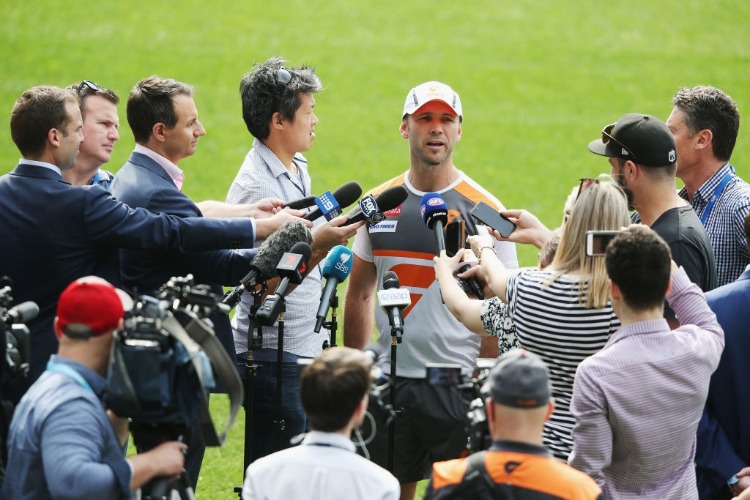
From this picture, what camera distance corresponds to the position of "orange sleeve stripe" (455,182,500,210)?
21.7ft

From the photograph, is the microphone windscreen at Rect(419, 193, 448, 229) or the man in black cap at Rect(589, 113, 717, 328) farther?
the microphone windscreen at Rect(419, 193, 448, 229)

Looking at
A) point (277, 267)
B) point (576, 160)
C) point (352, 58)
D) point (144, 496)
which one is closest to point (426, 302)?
point (277, 267)

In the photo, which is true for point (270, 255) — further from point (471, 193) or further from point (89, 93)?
point (89, 93)

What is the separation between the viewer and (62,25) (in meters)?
27.3

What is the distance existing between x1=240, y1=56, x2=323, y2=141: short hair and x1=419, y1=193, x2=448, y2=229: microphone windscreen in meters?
1.14

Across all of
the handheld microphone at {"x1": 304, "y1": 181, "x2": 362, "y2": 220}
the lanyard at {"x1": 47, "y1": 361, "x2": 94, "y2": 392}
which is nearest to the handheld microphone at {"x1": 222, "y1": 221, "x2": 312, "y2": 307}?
the handheld microphone at {"x1": 304, "y1": 181, "x2": 362, "y2": 220}

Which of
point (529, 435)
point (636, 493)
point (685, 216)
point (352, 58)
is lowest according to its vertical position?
point (636, 493)

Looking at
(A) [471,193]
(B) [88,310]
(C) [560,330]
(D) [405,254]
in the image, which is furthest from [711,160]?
(B) [88,310]

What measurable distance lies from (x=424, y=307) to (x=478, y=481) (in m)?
2.61

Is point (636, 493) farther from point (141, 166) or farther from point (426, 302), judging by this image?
point (141, 166)

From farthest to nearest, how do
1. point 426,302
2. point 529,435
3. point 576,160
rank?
point 576,160 < point 426,302 < point 529,435

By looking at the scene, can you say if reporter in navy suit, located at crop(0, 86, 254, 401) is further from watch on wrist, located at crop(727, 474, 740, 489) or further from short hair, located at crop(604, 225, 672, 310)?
watch on wrist, located at crop(727, 474, 740, 489)

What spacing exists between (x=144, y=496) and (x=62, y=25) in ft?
80.7

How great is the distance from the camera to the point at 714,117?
6930 millimetres
